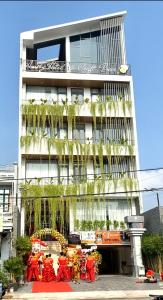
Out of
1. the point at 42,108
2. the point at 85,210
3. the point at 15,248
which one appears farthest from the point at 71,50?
the point at 15,248

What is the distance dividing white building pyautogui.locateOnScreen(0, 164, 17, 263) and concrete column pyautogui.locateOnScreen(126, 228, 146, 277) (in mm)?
7241

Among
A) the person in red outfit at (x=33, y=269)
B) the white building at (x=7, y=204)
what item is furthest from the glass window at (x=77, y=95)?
the person in red outfit at (x=33, y=269)

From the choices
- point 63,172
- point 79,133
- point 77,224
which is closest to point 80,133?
point 79,133

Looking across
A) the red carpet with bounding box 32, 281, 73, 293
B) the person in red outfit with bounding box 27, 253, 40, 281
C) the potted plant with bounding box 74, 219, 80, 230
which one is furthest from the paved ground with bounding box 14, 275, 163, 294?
the potted plant with bounding box 74, 219, 80, 230

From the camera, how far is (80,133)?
95.7 ft

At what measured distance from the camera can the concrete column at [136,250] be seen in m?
23.5

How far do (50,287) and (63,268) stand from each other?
2.90 metres

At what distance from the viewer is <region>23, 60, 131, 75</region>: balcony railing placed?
29.7 m

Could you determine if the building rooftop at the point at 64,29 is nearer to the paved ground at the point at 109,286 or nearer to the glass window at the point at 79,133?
the glass window at the point at 79,133

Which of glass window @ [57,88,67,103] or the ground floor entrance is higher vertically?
glass window @ [57,88,67,103]

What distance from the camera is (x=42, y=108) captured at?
28.0 meters

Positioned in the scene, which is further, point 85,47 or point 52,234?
point 85,47

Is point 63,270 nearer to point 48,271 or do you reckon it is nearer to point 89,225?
point 48,271

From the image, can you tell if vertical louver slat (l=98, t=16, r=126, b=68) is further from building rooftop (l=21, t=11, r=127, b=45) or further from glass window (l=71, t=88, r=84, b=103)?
glass window (l=71, t=88, r=84, b=103)
